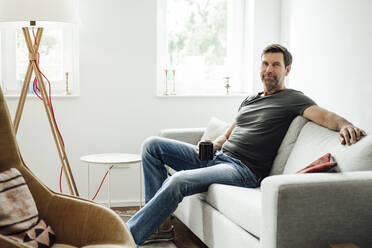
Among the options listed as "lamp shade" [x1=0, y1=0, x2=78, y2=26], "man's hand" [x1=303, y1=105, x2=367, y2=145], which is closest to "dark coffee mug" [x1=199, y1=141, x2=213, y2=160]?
"man's hand" [x1=303, y1=105, x2=367, y2=145]

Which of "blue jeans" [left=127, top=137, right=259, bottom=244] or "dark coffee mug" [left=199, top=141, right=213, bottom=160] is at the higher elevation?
"dark coffee mug" [left=199, top=141, right=213, bottom=160]

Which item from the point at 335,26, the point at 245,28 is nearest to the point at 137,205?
the point at 245,28

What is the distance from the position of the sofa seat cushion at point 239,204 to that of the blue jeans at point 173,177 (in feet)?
0.26

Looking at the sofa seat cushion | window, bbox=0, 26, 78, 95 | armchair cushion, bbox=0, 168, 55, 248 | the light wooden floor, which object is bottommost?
the light wooden floor

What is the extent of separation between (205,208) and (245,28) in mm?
2095

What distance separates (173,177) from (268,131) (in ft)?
2.03

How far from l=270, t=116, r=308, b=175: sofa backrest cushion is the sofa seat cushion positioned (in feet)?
0.61

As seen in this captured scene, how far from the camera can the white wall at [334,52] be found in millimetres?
2943

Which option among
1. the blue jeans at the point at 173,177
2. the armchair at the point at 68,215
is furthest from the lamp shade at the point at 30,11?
the armchair at the point at 68,215

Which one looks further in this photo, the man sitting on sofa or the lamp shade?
the lamp shade

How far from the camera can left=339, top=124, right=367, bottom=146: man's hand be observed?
221 centimetres

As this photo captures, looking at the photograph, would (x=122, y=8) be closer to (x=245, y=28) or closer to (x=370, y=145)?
(x=245, y=28)

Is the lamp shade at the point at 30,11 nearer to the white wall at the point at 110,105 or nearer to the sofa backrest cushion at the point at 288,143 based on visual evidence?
the white wall at the point at 110,105

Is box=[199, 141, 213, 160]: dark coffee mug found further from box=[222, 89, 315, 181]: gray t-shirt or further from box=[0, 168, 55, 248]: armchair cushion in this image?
box=[0, 168, 55, 248]: armchair cushion
